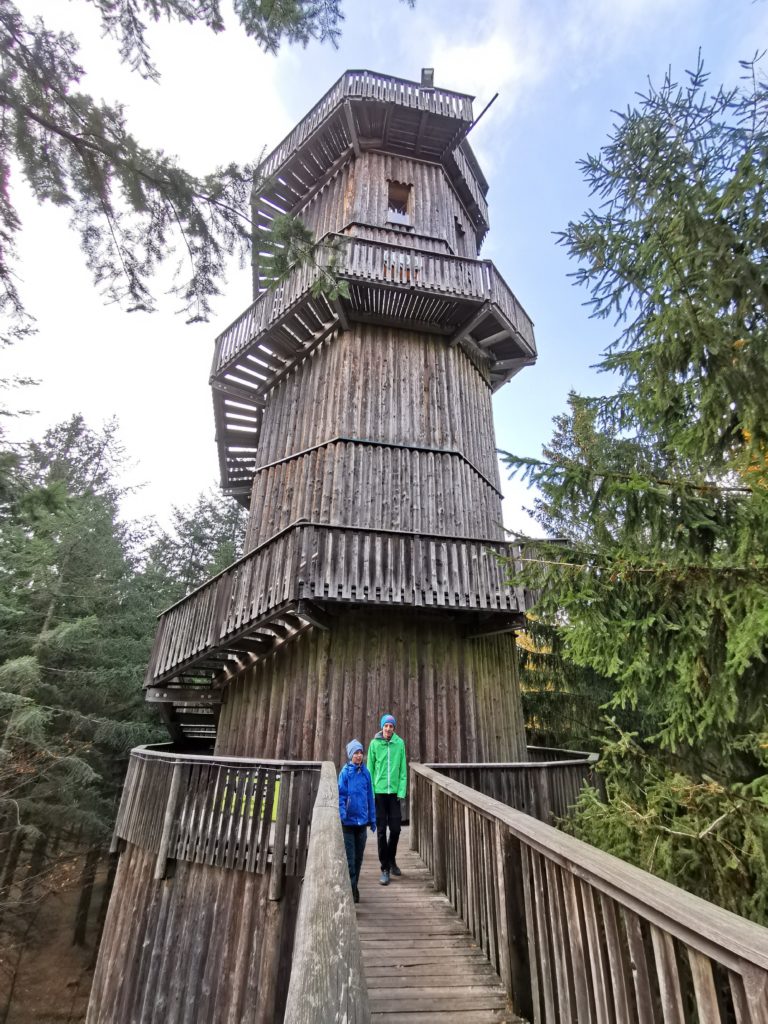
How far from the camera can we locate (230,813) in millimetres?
5891

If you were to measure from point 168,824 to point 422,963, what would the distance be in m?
4.32

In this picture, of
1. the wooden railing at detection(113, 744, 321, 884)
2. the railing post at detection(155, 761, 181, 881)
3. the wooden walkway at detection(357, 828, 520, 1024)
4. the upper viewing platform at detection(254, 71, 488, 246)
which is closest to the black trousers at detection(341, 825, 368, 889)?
the wooden walkway at detection(357, 828, 520, 1024)

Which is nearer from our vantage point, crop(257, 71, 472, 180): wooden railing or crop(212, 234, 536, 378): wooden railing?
crop(212, 234, 536, 378): wooden railing

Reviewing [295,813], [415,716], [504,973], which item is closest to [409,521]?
[415,716]

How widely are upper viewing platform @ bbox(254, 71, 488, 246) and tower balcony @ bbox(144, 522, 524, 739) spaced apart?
368 inches

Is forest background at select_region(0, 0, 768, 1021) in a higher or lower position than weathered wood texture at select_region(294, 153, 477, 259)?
lower

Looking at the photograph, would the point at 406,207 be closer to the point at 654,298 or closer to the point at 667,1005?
the point at 654,298

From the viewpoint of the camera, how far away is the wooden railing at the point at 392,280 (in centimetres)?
1065

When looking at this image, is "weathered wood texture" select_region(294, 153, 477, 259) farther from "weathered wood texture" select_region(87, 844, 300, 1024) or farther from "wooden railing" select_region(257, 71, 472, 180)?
"weathered wood texture" select_region(87, 844, 300, 1024)

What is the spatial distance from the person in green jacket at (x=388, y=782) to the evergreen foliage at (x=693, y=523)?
1832 mm

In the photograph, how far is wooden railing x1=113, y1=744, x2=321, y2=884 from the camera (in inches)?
208

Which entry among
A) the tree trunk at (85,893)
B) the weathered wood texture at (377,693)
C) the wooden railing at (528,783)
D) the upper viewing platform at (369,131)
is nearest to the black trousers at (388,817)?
the wooden railing at (528,783)

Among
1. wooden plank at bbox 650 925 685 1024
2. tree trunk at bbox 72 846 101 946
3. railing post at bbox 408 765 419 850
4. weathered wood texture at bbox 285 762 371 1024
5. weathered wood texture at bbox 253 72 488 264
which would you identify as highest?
weathered wood texture at bbox 253 72 488 264

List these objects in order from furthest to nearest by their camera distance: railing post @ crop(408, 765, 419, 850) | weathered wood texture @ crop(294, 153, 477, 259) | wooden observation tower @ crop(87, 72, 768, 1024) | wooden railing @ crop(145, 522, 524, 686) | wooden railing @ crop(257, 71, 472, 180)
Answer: wooden railing @ crop(257, 71, 472, 180) < weathered wood texture @ crop(294, 153, 477, 259) < wooden railing @ crop(145, 522, 524, 686) < railing post @ crop(408, 765, 419, 850) < wooden observation tower @ crop(87, 72, 768, 1024)
